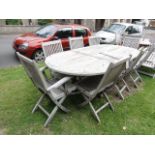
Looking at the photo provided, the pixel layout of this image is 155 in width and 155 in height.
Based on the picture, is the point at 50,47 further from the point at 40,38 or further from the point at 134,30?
the point at 134,30

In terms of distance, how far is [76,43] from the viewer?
486 centimetres

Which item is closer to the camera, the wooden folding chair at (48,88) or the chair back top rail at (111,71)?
the chair back top rail at (111,71)

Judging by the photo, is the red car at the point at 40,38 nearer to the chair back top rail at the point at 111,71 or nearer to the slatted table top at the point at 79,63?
the slatted table top at the point at 79,63

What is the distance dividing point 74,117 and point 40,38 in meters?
3.90

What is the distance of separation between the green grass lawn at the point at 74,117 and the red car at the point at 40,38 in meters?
2.11

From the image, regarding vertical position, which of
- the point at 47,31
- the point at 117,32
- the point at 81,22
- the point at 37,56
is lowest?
the point at 37,56

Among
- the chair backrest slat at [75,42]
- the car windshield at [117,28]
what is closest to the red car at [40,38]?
the chair backrest slat at [75,42]

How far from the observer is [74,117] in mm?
3018

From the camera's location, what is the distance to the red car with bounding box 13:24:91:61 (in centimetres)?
572

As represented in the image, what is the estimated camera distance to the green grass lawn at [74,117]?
2.73 m

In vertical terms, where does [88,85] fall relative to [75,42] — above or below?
below

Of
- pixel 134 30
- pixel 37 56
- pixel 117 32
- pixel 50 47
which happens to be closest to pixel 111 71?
pixel 50 47

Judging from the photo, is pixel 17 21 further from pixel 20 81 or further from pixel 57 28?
pixel 20 81
